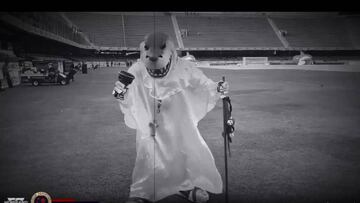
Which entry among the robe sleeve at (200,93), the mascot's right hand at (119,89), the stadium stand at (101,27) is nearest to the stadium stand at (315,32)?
the robe sleeve at (200,93)

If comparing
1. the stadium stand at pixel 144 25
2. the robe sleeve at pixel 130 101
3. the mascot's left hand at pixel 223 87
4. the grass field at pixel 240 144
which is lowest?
the grass field at pixel 240 144

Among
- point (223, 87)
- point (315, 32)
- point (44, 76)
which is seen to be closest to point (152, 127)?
point (223, 87)

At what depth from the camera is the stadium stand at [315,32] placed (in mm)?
3160

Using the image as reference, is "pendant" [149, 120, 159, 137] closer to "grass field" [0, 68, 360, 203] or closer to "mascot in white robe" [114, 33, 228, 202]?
"mascot in white robe" [114, 33, 228, 202]

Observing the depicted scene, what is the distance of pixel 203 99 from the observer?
7.38 feet

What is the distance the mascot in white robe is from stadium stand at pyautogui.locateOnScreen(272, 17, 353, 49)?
1.52 m

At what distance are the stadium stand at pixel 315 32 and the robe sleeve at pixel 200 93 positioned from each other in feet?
4.63

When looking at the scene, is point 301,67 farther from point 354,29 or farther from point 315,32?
point 354,29

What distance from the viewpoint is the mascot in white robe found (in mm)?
2145

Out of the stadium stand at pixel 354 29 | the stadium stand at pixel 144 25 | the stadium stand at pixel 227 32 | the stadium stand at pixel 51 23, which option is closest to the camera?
the stadium stand at pixel 144 25

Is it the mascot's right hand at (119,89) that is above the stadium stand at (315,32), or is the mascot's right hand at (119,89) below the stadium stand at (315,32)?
below

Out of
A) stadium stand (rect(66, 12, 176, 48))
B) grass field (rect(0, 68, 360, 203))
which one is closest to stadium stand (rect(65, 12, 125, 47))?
stadium stand (rect(66, 12, 176, 48))

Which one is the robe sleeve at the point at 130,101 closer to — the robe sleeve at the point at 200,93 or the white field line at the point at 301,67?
the robe sleeve at the point at 200,93

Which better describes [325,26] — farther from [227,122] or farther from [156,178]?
[156,178]
